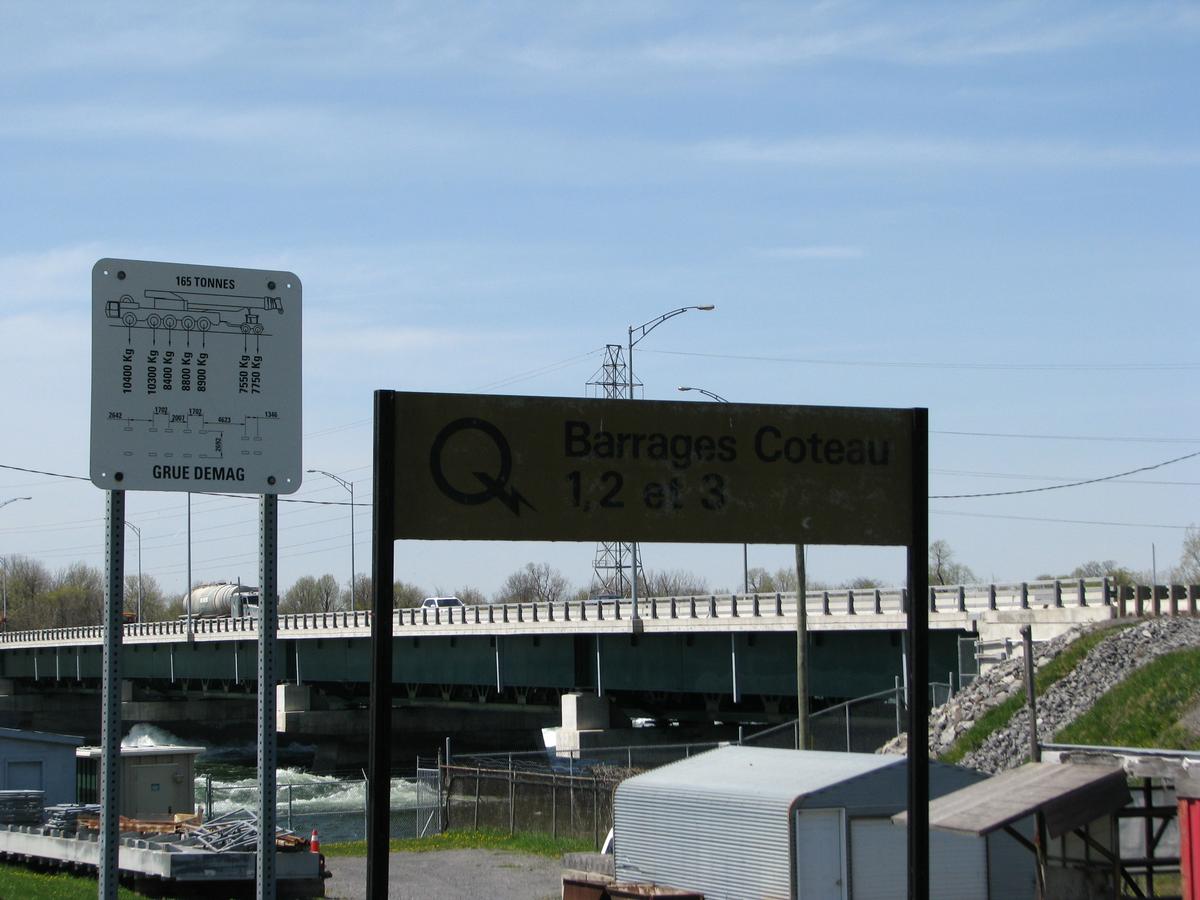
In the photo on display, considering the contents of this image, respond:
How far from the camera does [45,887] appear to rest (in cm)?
2198

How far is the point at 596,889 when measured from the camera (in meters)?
19.9

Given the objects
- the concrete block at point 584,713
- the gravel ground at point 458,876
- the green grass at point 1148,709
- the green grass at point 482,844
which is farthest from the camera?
the concrete block at point 584,713

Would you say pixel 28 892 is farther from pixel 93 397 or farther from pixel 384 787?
pixel 93 397

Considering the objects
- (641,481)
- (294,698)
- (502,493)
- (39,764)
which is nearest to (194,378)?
(502,493)

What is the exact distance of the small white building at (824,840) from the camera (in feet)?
57.7

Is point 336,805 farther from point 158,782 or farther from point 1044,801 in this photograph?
point 1044,801

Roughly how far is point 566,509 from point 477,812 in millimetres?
30571

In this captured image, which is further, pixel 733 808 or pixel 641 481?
pixel 733 808

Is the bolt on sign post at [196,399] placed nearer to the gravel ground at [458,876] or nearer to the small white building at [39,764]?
the gravel ground at [458,876]

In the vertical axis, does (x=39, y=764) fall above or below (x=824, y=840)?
below

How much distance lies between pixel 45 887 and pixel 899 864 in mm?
12885

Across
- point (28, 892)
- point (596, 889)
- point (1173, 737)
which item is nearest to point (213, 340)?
point (596, 889)

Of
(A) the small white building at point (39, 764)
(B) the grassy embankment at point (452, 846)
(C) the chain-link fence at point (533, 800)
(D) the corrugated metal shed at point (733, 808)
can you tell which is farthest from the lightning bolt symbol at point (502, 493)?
(A) the small white building at point (39, 764)

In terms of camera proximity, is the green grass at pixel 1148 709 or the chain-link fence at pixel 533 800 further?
the chain-link fence at pixel 533 800
